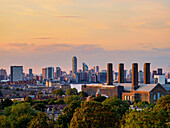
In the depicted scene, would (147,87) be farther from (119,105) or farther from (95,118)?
(95,118)

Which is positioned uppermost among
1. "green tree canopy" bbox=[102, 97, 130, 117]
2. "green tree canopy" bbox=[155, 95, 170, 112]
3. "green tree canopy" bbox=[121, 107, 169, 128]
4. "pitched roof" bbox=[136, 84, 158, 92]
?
"green tree canopy" bbox=[121, 107, 169, 128]

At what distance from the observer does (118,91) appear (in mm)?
108188

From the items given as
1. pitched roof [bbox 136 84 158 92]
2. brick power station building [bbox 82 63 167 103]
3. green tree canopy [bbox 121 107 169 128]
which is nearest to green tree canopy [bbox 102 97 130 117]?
green tree canopy [bbox 121 107 169 128]

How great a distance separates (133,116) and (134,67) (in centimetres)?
8282

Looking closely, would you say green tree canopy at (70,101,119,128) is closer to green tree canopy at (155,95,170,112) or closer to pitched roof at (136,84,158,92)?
green tree canopy at (155,95,170,112)

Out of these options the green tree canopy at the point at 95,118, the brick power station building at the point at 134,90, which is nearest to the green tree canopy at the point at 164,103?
the green tree canopy at the point at 95,118

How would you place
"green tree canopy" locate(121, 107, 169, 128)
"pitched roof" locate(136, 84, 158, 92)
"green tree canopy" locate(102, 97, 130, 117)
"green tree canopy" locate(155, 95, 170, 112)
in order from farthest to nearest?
"pitched roof" locate(136, 84, 158, 92)
"green tree canopy" locate(102, 97, 130, 117)
"green tree canopy" locate(155, 95, 170, 112)
"green tree canopy" locate(121, 107, 169, 128)

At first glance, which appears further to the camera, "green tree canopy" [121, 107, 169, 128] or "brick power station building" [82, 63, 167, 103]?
"brick power station building" [82, 63, 167, 103]

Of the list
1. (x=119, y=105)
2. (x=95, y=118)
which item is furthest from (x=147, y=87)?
(x=95, y=118)

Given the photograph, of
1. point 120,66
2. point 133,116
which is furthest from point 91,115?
point 120,66

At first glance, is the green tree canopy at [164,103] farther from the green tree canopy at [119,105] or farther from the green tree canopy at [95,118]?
the green tree canopy at [95,118]

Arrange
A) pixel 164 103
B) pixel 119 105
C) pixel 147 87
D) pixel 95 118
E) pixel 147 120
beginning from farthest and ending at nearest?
pixel 147 87 → pixel 119 105 → pixel 164 103 → pixel 95 118 → pixel 147 120

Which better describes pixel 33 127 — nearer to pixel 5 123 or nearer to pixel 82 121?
pixel 5 123

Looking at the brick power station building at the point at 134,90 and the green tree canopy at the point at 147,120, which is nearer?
the green tree canopy at the point at 147,120
